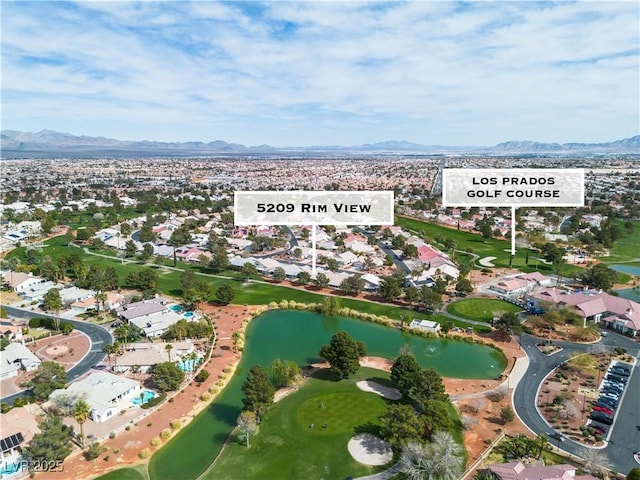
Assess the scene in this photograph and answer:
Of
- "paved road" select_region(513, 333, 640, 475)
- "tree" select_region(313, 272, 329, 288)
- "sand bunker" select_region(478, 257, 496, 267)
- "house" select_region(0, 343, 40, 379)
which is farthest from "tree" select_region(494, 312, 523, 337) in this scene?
"house" select_region(0, 343, 40, 379)

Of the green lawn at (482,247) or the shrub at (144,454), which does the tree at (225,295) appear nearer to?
the shrub at (144,454)

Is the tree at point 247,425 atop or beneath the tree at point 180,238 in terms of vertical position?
beneath

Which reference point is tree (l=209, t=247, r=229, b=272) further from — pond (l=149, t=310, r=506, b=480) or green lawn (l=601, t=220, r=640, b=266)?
green lawn (l=601, t=220, r=640, b=266)

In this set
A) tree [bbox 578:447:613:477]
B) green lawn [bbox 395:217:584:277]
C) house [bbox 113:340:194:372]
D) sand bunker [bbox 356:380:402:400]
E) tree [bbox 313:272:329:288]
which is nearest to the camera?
tree [bbox 578:447:613:477]

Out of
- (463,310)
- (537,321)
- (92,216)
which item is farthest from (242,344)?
(92,216)

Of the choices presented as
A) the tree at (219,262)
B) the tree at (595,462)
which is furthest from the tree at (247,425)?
the tree at (219,262)

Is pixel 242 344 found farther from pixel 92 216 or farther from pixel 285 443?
pixel 92 216
